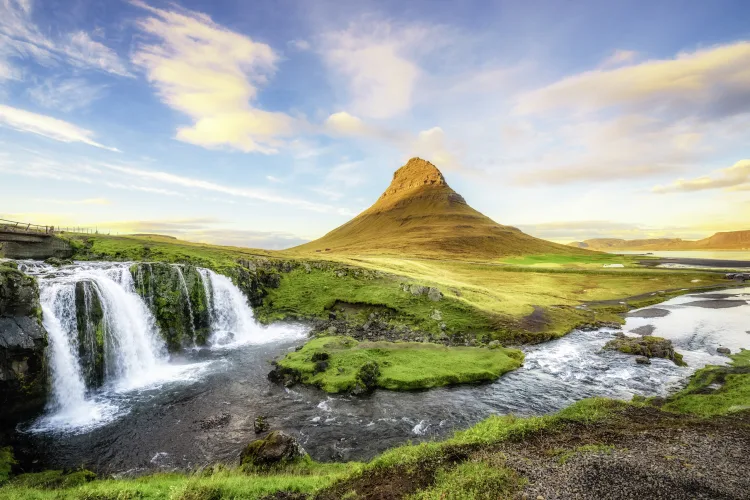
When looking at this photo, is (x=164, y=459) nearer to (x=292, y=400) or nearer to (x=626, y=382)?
(x=292, y=400)

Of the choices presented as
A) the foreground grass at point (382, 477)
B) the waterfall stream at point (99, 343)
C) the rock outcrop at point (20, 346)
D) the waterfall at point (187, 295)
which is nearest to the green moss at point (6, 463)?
the foreground grass at point (382, 477)

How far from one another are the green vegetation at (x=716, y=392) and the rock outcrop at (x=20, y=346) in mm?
44106

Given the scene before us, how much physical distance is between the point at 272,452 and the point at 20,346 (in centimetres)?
2101

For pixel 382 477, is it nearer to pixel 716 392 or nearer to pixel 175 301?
pixel 716 392

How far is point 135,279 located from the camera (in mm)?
42562

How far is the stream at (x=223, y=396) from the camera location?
21969 millimetres

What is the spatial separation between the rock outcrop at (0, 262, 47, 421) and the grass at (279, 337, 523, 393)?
1790 centimetres

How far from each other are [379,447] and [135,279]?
3662cm

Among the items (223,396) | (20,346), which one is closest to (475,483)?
(223,396)

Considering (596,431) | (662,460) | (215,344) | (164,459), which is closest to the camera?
(662,460)

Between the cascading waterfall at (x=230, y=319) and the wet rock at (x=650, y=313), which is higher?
the cascading waterfall at (x=230, y=319)

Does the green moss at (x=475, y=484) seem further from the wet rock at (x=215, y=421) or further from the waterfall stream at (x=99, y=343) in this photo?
the waterfall stream at (x=99, y=343)

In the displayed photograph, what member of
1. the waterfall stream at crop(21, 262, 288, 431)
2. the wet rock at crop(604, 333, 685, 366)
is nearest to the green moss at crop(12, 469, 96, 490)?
the waterfall stream at crop(21, 262, 288, 431)

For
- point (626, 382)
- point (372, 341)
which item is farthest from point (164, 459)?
point (626, 382)
